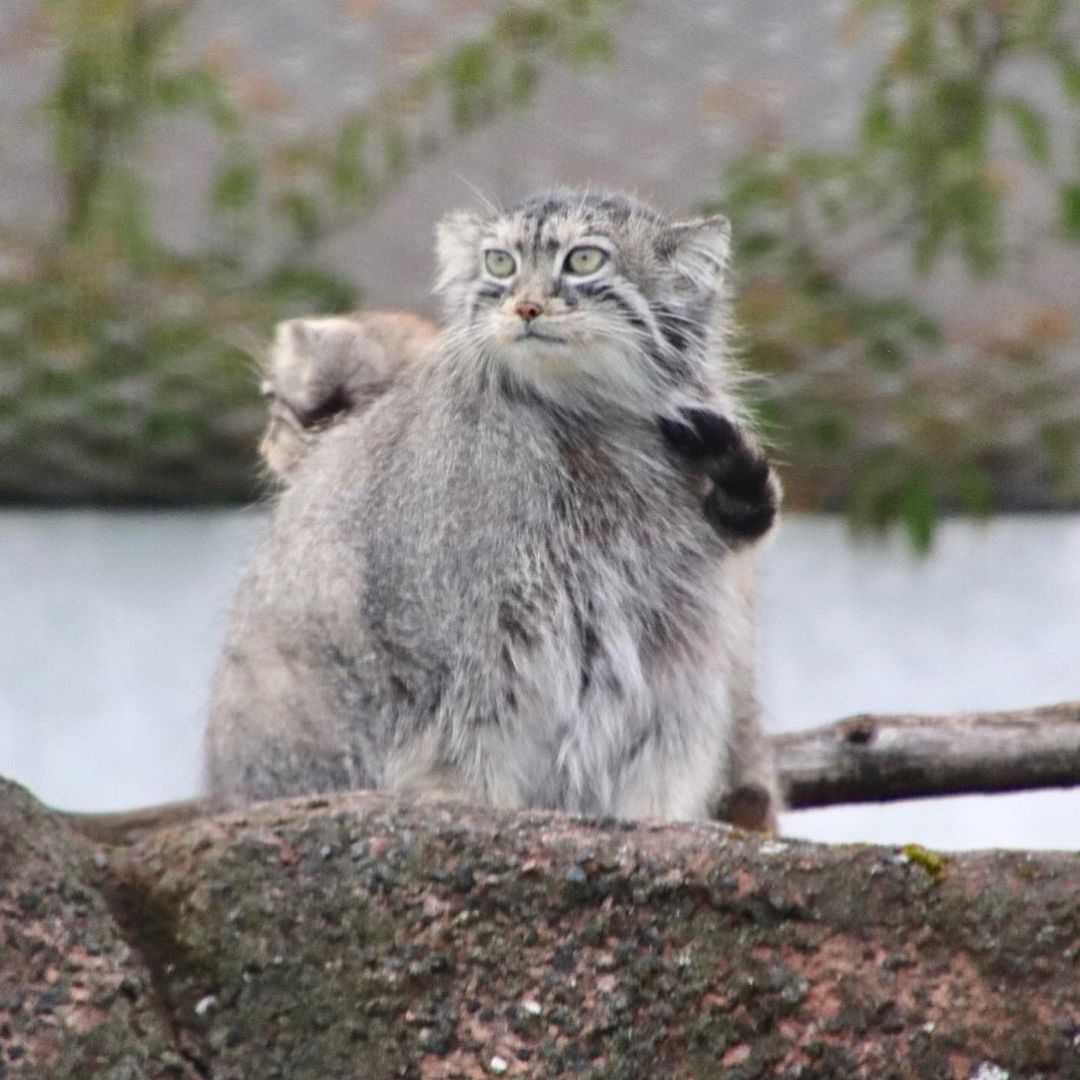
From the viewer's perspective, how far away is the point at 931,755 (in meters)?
4.18

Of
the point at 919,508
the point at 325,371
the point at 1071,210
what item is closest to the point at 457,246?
the point at 325,371

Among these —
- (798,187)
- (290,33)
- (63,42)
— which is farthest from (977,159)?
(63,42)

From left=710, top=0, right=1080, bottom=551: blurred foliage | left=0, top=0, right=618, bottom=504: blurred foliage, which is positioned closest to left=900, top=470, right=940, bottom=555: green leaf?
left=710, top=0, right=1080, bottom=551: blurred foliage

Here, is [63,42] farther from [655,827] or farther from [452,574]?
[655,827]

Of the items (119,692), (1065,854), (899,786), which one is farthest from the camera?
(119,692)

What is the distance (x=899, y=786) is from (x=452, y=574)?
3.87 ft

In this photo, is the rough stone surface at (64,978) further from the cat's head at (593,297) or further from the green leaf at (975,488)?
the green leaf at (975,488)

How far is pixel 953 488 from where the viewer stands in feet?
20.0

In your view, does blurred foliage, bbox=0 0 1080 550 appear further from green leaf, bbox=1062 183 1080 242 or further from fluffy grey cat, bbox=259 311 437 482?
fluffy grey cat, bbox=259 311 437 482

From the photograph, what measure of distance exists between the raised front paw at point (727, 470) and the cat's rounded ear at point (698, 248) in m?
0.25

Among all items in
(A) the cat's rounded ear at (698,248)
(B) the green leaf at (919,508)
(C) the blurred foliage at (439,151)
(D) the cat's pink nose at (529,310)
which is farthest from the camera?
(B) the green leaf at (919,508)

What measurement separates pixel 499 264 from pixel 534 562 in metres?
0.50

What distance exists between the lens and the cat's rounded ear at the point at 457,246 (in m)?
3.87

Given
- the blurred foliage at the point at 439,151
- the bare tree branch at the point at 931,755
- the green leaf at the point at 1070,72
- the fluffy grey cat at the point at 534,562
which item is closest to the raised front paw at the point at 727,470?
the fluffy grey cat at the point at 534,562
